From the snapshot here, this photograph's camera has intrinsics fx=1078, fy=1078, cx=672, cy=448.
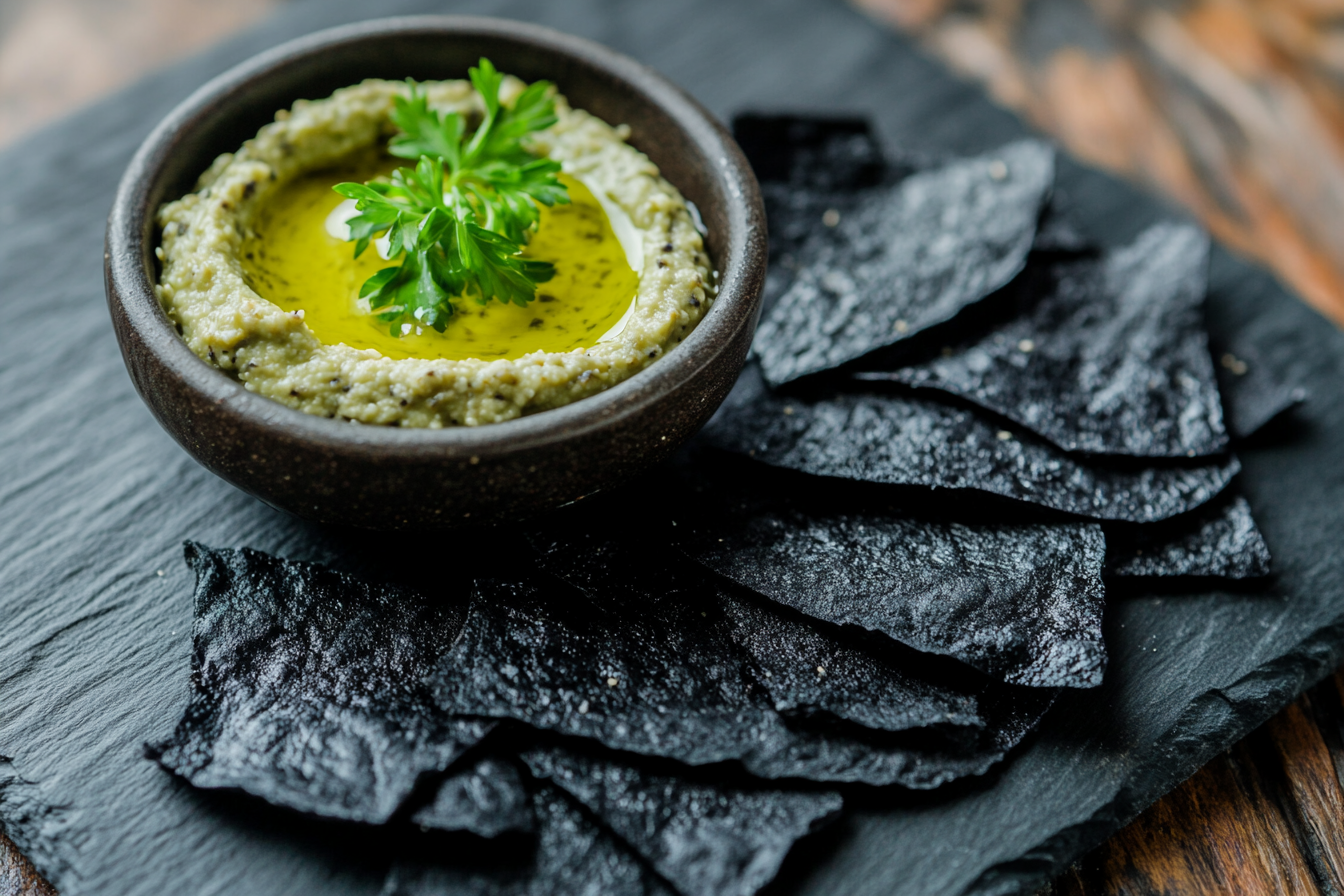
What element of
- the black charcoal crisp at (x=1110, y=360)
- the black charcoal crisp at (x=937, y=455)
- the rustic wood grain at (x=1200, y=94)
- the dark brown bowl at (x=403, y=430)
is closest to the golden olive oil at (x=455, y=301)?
the dark brown bowl at (x=403, y=430)

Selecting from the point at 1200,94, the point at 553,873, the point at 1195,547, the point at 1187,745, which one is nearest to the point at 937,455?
the point at 1195,547

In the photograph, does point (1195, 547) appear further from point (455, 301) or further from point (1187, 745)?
point (455, 301)

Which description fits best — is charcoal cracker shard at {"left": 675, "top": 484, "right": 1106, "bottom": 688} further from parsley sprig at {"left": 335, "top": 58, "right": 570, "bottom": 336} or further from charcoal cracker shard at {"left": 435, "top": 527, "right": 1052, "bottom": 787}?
parsley sprig at {"left": 335, "top": 58, "right": 570, "bottom": 336}

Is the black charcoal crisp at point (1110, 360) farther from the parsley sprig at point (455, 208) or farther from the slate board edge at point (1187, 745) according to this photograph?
the parsley sprig at point (455, 208)

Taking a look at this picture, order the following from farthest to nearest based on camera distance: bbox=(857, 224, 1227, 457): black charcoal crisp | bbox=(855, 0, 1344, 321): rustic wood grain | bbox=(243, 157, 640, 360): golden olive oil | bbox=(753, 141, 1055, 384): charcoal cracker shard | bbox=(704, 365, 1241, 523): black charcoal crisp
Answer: bbox=(855, 0, 1344, 321): rustic wood grain
bbox=(753, 141, 1055, 384): charcoal cracker shard
bbox=(857, 224, 1227, 457): black charcoal crisp
bbox=(704, 365, 1241, 523): black charcoal crisp
bbox=(243, 157, 640, 360): golden olive oil

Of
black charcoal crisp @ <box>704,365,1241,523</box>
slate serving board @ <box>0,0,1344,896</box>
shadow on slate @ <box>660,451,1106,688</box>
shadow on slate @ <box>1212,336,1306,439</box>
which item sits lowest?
slate serving board @ <box>0,0,1344,896</box>

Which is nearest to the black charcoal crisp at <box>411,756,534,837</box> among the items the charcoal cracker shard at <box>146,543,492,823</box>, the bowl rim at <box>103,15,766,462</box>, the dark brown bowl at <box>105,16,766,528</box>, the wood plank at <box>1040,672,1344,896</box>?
the charcoal cracker shard at <box>146,543,492,823</box>

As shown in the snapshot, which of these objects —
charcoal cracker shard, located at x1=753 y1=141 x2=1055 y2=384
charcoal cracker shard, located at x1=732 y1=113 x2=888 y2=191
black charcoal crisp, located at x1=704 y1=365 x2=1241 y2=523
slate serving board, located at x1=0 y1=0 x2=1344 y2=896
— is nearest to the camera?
slate serving board, located at x1=0 y1=0 x2=1344 y2=896

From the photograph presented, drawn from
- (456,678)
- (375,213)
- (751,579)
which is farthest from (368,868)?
(375,213)
